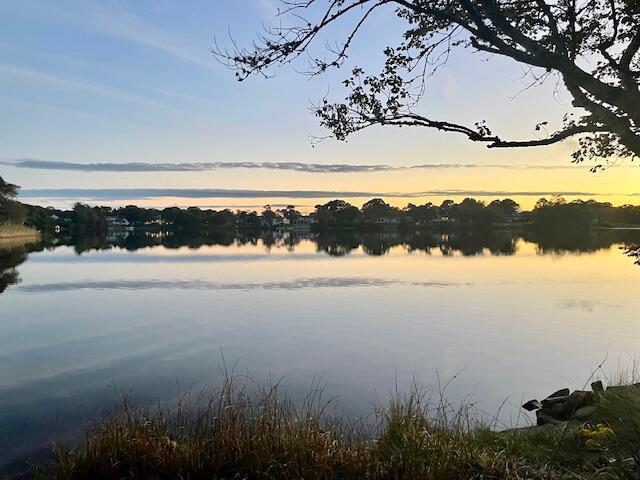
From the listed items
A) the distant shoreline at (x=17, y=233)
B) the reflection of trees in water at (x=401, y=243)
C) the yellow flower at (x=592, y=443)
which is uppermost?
the distant shoreline at (x=17, y=233)

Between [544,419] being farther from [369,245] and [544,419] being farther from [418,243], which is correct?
[418,243]

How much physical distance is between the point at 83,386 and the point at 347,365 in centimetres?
492

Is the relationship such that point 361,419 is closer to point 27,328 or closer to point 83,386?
point 83,386

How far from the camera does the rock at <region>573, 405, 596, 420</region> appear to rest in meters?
6.61

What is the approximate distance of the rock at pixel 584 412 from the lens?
6.61 m

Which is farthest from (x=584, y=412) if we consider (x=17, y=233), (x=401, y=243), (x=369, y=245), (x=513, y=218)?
(x=513, y=218)

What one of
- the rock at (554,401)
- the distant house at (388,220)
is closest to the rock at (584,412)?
the rock at (554,401)

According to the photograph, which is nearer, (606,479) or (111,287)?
(606,479)

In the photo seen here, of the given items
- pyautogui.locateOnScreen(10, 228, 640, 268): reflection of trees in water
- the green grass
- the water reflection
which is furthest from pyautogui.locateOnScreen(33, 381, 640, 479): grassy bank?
the green grass

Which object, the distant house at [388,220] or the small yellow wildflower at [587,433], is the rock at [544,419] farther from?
the distant house at [388,220]

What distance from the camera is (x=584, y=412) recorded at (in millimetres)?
6863

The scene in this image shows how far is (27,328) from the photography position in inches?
541

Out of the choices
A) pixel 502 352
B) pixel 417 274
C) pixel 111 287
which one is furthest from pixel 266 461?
pixel 417 274

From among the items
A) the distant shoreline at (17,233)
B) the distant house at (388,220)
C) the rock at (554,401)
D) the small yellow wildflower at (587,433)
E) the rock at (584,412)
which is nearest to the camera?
the small yellow wildflower at (587,433)
